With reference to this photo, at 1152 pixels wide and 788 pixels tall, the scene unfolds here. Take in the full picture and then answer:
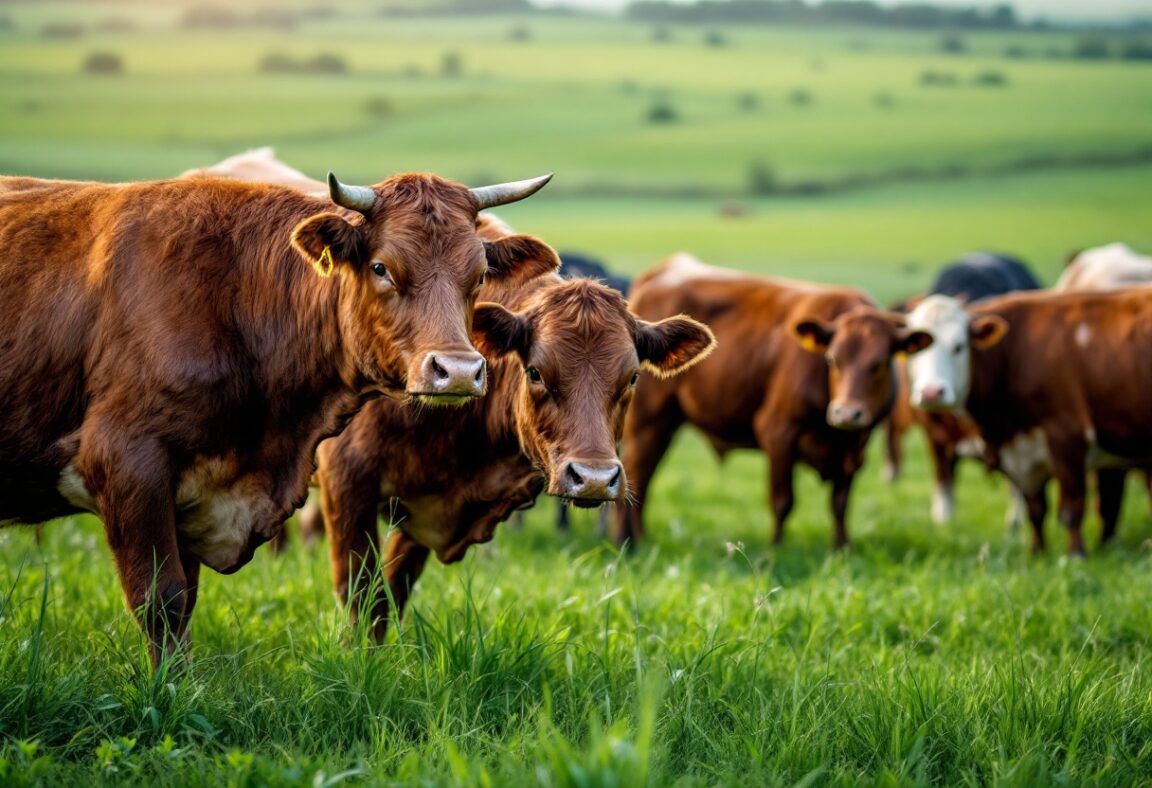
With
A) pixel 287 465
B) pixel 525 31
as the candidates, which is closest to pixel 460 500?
pixel 287 465

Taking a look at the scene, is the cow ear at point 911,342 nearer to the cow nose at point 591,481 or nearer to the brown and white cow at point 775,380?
the brown and white cow at point 775,380

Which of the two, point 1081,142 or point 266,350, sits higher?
point 266,350

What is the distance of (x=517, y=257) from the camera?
220 inches

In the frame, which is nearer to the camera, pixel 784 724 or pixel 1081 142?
pixel 784 724

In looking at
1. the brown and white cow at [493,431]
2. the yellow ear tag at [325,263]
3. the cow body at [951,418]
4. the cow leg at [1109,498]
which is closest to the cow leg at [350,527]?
the brown and white cow at [493,431]

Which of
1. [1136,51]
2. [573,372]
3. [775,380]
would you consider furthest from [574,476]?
[1136,51]

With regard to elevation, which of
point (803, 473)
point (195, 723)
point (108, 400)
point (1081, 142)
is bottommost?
point (803, 473)

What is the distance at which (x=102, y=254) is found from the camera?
5.08 meters

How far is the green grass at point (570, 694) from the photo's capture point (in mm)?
3996

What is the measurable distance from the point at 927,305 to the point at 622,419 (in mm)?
7223

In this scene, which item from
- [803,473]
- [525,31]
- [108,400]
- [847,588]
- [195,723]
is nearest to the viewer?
[195,723]

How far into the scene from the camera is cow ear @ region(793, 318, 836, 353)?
33.6 ft

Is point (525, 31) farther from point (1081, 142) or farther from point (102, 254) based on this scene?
point (102, 254)

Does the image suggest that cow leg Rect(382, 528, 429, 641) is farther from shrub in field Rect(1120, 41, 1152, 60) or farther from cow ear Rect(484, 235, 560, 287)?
shrub in field Rect(1120, 41, 1152, 60)
